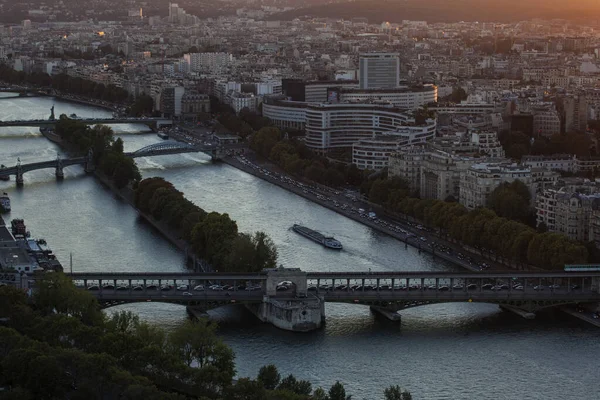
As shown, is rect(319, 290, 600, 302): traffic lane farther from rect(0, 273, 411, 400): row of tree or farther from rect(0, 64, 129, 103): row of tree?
rect(0, 64, 129, 103): row of tree

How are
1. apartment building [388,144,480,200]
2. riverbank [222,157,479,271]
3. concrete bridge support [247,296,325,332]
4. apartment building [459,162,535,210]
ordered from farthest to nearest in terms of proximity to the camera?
apartment building [388,144,480,200] → apartment building [459,162,535,210] → riverbank [222,157,479,271] → concrete bridge support [247,296,325,332]

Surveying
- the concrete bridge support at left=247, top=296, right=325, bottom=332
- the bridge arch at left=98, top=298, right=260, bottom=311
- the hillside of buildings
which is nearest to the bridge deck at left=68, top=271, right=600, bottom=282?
the bridge arch at left=98, top=298, right=260, bottom=311

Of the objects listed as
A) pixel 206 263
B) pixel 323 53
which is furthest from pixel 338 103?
pixel 323 53

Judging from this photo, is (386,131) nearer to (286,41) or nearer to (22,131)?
(22,131)

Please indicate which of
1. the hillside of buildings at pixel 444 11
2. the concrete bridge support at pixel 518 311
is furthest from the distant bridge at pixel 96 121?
the hillside of buildings at pixel 444 11

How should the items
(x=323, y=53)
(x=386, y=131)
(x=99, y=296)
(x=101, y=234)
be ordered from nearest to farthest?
(x=99, y=296)
(x=101, y=234)
(x=386, y=131)
(x=323, y=53)

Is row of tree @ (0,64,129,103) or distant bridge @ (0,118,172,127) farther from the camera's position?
row of tree @ (0,64,129,103)
